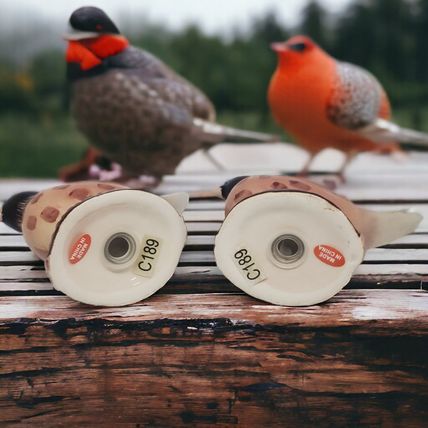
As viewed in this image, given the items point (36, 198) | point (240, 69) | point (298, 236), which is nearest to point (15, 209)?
point (36, 198)

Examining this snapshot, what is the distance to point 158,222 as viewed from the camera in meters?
0.84

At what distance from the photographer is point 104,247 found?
0.83 metres

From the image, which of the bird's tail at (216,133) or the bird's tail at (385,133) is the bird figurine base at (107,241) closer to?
the bird's tail at (216,133)

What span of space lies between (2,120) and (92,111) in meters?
2.74

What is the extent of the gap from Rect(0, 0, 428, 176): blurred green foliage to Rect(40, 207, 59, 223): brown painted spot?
2477 mm

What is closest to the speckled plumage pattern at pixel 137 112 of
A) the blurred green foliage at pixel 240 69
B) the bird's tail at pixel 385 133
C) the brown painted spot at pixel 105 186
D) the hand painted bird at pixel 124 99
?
the hand painted bird at pixel 124 99

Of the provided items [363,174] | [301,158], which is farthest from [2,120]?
Answer: [363,174]

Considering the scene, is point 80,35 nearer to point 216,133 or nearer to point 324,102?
point 216,133

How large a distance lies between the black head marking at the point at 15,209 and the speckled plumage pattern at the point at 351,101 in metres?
0.78

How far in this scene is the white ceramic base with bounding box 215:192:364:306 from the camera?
0.80 m

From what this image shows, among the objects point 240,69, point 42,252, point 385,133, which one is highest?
point 42,252

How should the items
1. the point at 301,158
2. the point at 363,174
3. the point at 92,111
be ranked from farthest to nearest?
the point at 301,158
the point at 363,174
the point at 92,111

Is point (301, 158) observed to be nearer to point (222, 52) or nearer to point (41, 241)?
point (222, 52)

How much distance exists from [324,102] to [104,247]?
0.84 m
